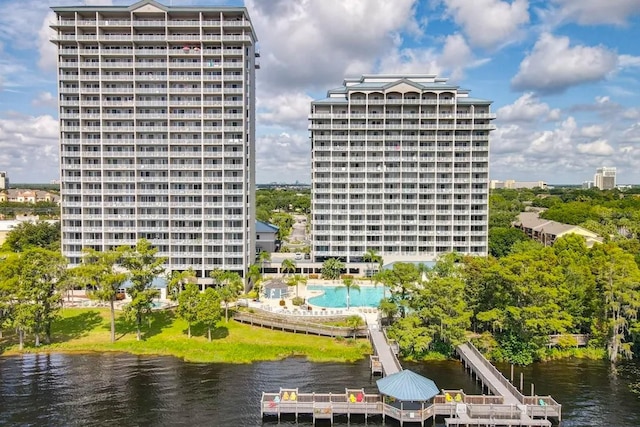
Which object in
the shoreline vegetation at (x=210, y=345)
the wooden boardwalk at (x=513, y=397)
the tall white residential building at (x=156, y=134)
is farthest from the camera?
the tall white residential building at (x=156, y=134)

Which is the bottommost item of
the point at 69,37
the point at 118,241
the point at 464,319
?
the point at 464,319

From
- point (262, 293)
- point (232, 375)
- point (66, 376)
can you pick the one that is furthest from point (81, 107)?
point (232, 375)

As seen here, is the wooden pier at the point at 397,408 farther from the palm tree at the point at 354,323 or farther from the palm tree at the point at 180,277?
Result: the palm tree at the point at 180,277

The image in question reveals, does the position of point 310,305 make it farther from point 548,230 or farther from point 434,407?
point 548,230

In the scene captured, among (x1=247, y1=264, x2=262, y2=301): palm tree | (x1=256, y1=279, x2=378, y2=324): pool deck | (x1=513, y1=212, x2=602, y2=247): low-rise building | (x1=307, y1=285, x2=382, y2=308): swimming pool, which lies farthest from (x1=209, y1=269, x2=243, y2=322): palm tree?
(x1=513, y1=212, x2=602, y2=247): low-rise building

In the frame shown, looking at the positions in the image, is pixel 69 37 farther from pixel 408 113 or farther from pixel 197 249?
pixel 408 113

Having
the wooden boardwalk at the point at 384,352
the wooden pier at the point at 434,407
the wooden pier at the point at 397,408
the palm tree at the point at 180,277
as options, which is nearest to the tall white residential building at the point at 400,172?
the palm tree at the point at 180,277

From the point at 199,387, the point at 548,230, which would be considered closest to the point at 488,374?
the point at 199,387
